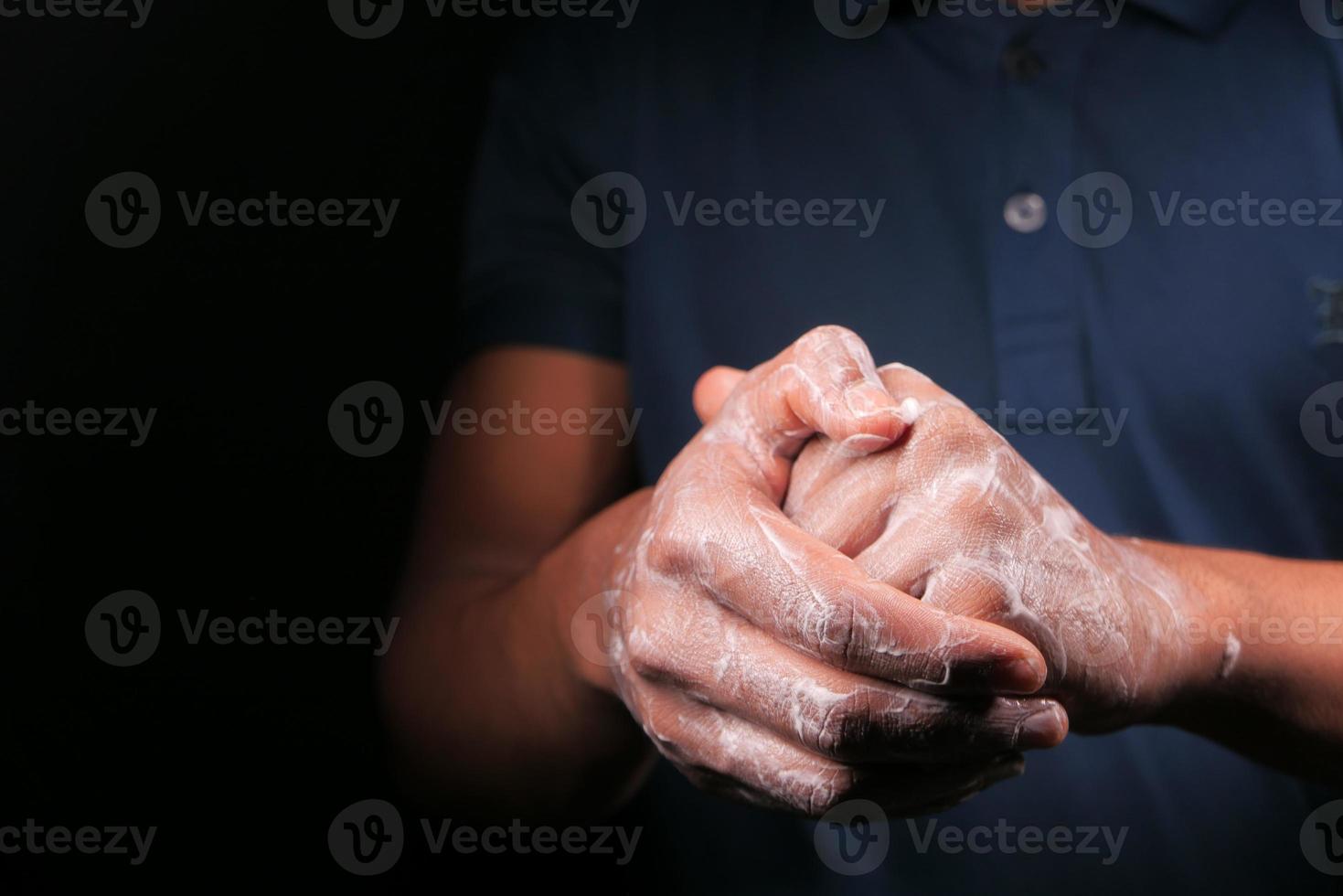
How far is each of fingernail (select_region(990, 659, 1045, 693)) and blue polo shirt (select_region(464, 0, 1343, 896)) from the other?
0.36 metres

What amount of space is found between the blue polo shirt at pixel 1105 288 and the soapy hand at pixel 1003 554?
0.26 meters

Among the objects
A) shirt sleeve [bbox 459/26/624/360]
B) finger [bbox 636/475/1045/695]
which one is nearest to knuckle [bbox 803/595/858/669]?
finger [bbox 636/475/1045/695]

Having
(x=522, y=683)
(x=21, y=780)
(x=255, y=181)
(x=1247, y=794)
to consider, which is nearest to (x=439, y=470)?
(x=522, y=683)

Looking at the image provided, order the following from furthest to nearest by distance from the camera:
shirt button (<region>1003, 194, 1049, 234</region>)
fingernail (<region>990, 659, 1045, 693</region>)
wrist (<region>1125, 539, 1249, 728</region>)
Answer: shirt button (<region>1003, 194, 1049, 234</region>) < wrist (<region>1125, 539, 1249, 728</region>) < fingernail (<region>990, 659, 1045, 693</region>)

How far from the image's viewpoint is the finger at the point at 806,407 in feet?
1.72

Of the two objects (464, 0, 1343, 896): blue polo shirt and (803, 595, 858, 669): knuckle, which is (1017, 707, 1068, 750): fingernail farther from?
(464, 0, 1343, 896): blue polo shirt

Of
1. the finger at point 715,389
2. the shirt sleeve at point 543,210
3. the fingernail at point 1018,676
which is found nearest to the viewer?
the fingernail at point 1018,676

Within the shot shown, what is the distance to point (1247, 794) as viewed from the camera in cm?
79

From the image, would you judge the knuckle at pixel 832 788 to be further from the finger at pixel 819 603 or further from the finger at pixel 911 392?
the finger at pixel 911 392

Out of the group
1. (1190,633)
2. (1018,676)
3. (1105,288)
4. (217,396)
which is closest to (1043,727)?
(1018,676)

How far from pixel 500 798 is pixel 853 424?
0.54 meters

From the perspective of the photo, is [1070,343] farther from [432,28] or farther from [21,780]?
[21,780]

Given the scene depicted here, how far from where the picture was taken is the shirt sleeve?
0.93 metres

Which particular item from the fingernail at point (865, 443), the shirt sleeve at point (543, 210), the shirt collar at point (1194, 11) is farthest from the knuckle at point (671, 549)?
the shirt collar at point (1194, 11)
